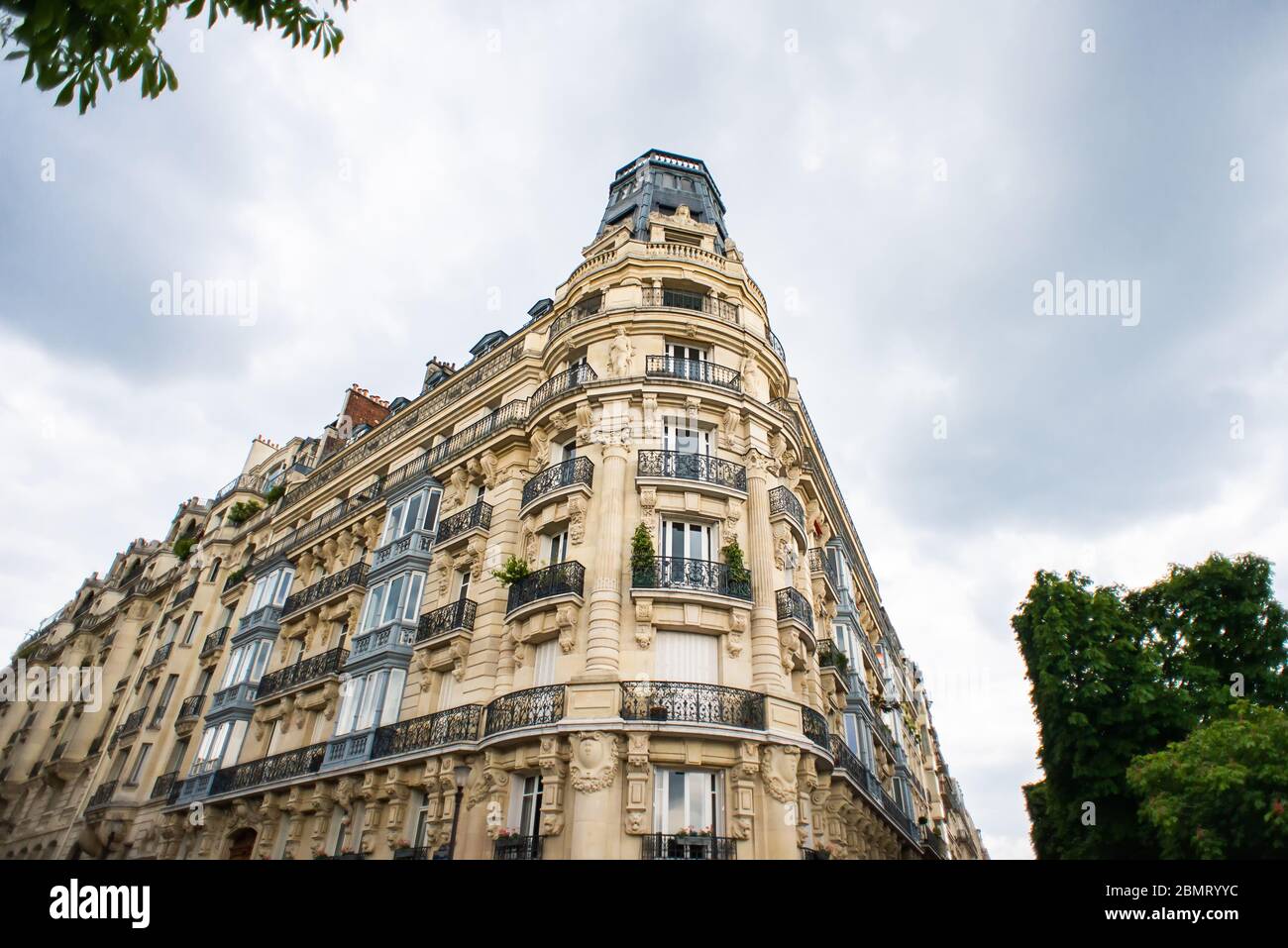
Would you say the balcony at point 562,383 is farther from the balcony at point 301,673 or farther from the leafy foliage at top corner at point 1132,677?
the leafy foliage at top corner at point 1132,677

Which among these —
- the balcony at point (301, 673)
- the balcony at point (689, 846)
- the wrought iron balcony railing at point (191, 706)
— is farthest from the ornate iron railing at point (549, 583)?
the wrought iron balcony railing at point (191, 706)

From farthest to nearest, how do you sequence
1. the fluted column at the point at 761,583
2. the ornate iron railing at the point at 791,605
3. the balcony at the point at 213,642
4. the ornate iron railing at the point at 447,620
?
1. the balcony at the point at 213,642
2. the ornate iron railing at the point at 447,620
3. the ornate iron railing at the point at 791,605
4. the fluted column at the point at 761,583

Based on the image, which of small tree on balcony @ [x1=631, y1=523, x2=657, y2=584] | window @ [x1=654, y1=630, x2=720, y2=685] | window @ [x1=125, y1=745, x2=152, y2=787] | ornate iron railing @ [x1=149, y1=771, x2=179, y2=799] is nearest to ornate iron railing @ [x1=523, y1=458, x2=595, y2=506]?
small tree on balcony @ [x1=631, y1=523, x2=657, y2=584]

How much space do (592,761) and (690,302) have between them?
14.8 meters

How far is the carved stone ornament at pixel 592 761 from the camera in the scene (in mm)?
13625

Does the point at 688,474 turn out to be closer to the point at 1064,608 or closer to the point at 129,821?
the point at 1064,608

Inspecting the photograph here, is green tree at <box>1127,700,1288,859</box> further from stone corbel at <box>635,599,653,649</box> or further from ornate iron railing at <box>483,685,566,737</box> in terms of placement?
ornate iron railing at <box>483,685,566,737</box>

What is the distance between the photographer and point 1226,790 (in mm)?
13172

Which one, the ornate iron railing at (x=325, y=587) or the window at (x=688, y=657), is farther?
the ornate iron railing at (x=325, y=587)

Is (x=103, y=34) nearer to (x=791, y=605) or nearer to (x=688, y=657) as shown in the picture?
(x=688, y=657)

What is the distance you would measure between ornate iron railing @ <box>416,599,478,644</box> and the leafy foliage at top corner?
664 inches

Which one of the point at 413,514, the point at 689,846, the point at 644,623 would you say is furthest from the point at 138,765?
the point at 689,846

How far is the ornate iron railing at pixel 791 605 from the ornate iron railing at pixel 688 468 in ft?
9.74
